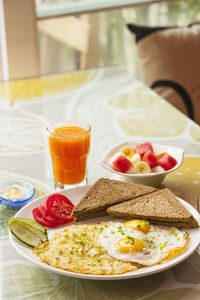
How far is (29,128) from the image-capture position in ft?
5.68

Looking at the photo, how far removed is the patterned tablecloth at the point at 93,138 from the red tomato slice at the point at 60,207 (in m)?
0.12

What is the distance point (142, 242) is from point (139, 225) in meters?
0.06

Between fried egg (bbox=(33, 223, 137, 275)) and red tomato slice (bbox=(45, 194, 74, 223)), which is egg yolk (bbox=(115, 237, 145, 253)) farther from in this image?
red tomato slice (bbox=(45, 194, 74, 223))

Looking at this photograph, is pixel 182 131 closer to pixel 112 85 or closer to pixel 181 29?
pixel 112 85

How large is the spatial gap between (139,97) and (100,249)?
122 centimetres

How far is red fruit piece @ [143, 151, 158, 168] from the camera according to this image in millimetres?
1281

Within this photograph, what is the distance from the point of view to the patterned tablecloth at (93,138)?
878 mm

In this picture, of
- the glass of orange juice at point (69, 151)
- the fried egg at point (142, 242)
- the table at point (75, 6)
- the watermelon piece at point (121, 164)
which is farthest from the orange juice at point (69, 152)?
the table at point (75, 6)

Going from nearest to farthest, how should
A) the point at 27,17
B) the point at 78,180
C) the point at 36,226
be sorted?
the point at 36,226
the point at 78,180
the point at 27,17

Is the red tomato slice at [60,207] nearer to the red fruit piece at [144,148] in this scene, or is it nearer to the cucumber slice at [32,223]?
the cucumber slice at [32,223]

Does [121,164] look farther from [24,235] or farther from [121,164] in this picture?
[24,235]

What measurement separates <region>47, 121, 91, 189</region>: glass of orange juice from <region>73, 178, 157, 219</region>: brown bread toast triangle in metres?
0.13

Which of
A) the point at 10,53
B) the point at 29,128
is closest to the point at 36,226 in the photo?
the point at 29,128

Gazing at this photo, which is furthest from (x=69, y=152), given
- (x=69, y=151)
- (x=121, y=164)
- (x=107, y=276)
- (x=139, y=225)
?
(x=107, y=276)
